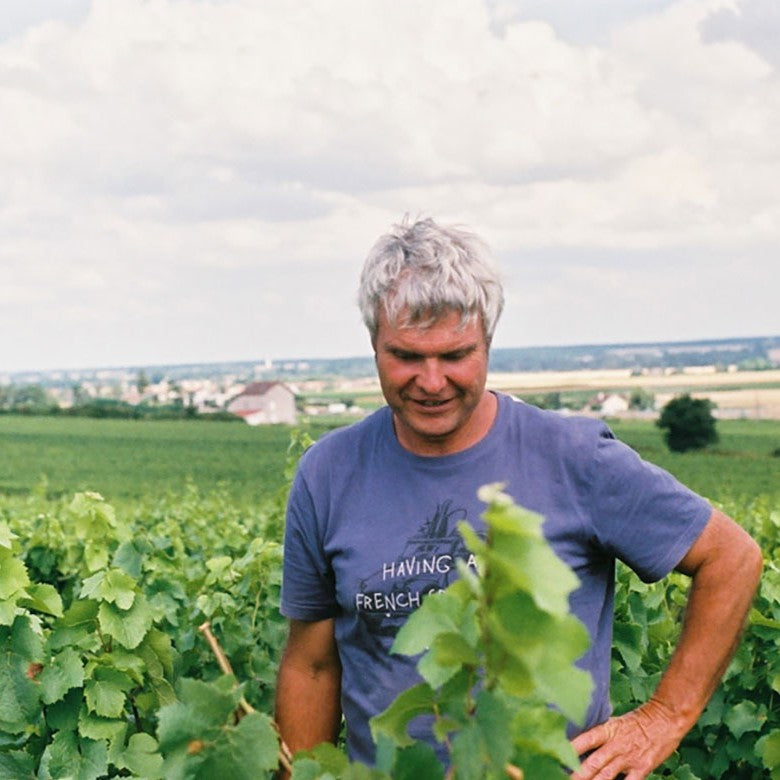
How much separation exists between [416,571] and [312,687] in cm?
48

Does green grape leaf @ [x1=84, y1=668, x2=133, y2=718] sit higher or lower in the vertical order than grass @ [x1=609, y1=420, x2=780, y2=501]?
higher

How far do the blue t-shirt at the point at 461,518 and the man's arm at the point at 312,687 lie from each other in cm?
12

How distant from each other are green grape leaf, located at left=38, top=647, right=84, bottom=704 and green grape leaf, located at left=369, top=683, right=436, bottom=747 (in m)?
1.72

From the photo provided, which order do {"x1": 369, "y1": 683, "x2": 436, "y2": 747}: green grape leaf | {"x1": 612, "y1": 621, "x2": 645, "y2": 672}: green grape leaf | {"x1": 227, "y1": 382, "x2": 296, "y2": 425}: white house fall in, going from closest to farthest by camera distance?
1. {"x1": 369, "y1": 683, "x2": 436, "y2": 747}: green grape leaf
2. {"x1": 612, "y1": 621, "x2": 645, "y2": 672}: green grape leaf
3. {"x1": 227, "y1": 382, "x2": 296, "y2": 425}: white house

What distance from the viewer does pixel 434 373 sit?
2275 mm

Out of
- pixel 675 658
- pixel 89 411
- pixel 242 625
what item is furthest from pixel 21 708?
pixel 89 411

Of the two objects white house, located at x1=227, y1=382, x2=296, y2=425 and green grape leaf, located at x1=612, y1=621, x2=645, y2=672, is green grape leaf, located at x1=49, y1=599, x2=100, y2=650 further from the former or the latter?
white house, located at x1=227, y1=382, x2=296, y2=425

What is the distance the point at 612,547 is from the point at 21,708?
4.25 feet

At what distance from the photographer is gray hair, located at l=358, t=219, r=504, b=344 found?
2248 mm

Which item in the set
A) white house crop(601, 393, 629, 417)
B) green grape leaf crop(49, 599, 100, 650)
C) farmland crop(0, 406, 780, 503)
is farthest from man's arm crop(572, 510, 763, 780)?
white house crop(601, 393, 629, 417)

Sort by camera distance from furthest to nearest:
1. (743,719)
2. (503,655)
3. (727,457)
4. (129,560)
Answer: (727,457) → (743,719) → (129,560) → (503,655)

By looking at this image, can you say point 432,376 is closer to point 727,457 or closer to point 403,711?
point 403,711

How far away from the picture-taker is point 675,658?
244 centimetres

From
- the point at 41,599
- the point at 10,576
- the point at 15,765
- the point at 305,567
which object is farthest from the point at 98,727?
the point at 305,567
